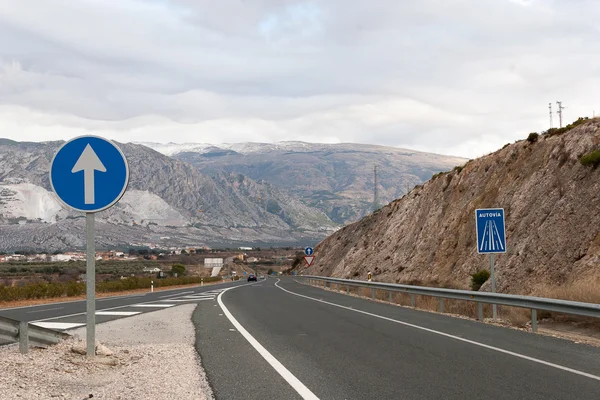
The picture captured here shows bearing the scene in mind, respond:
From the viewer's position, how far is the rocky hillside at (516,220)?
1004 inches

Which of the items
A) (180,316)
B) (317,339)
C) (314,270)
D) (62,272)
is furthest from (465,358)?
(62,272)

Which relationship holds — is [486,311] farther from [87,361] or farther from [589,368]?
[87,361]

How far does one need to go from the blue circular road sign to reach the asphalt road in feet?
8.68

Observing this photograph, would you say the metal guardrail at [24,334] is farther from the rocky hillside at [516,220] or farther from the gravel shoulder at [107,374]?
the rocky hillside at [516,220]

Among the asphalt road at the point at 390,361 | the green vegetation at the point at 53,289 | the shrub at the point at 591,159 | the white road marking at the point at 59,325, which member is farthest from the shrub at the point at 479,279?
the green vegetation at the point at 53,289

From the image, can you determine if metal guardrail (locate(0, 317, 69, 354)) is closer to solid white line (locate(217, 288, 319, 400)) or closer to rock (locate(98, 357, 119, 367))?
rock (locate(98, 357, 119, 367))

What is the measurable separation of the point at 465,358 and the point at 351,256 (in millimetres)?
58483

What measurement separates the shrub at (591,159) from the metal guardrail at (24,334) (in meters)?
25.4

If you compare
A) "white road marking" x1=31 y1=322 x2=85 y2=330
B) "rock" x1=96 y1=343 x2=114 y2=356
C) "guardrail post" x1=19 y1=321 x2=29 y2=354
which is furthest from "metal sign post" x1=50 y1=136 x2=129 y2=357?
"white road marking" x1=31 y1=322 x2=85 y2=330

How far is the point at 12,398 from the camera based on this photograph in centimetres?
586

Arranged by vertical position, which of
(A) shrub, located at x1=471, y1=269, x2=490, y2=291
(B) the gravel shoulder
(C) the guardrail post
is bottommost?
(A) shrub, located at x1=471, y1=269, x2=490, y2=291

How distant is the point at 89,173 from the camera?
755cm

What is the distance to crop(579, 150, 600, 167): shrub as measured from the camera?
27688 millimetres

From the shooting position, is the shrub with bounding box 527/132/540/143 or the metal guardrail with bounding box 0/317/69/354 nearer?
the metal guardrail with bounding box 0/317/69/354
